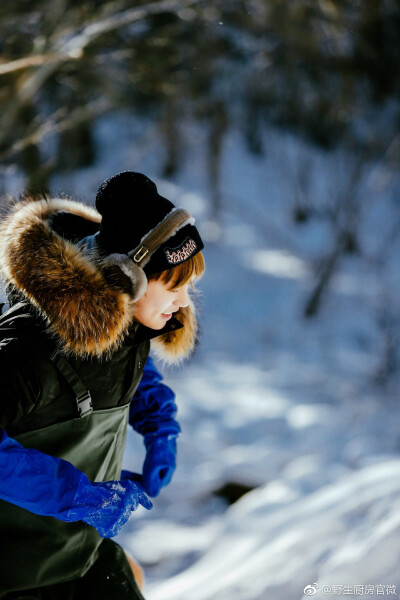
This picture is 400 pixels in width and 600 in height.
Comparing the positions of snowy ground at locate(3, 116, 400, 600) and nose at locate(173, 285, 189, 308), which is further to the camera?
snowy ground at locate(3, 116, 400, 600)

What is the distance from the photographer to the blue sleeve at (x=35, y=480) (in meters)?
1.17

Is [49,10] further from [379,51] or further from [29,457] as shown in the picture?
[379,51]

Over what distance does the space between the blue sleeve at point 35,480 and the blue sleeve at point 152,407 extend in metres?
0.54

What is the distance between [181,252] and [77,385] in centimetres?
39

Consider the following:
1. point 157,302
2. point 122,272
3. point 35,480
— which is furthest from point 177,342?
point 35,480

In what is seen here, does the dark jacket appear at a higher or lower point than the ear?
lower

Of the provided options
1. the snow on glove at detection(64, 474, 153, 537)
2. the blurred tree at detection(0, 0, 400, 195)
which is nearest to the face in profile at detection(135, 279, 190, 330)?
the snow on glove at detection(64, 474, 153, 537)

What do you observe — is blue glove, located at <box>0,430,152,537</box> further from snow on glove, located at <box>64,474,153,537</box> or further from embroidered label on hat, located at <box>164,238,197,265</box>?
embroidered label on hat, located at <box>164,238,197,265</box>

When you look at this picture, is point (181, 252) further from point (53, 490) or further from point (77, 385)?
point (53, 490)

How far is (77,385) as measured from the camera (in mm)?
1287

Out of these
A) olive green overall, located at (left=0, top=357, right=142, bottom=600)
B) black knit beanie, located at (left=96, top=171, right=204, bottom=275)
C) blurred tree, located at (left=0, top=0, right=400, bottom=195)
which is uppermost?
blurred tree, located at (left=0, top=0, right=400, bottom=195)

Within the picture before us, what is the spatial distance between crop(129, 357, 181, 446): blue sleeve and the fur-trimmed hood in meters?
0.41

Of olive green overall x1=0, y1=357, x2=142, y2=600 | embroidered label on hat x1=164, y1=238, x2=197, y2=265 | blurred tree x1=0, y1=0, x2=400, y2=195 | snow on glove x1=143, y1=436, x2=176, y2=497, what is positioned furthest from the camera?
blurred tree x1=0, y1=0, x2=400, y2=195

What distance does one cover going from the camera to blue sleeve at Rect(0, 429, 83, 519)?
46.3 inches
